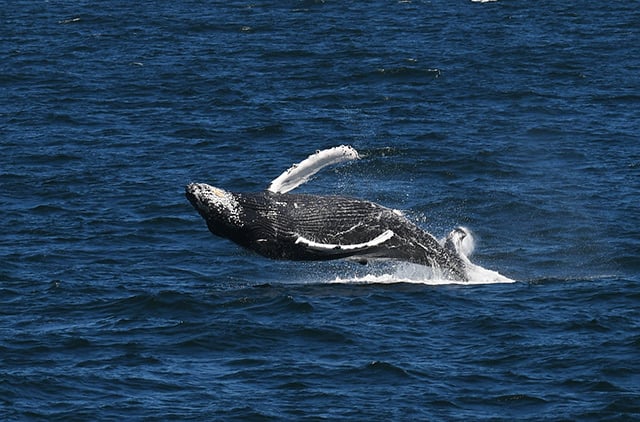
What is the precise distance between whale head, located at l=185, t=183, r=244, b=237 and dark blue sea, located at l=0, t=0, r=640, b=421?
9.11 feet

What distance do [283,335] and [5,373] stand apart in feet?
21.4

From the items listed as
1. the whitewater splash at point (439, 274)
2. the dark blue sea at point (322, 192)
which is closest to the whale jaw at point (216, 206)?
the dark blue sea at point (322, 192)

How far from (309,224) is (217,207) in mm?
2226

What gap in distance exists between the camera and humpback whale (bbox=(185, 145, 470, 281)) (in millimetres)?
32750

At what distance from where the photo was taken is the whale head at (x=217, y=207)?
107 ft

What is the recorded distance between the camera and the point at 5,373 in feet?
104

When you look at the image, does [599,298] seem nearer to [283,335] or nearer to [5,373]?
[283,335]

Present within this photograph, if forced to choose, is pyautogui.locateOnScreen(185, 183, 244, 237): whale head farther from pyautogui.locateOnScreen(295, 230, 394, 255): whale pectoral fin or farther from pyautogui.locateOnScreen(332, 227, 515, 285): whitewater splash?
pyautogui.locateOnScreen(332, 227, 515, 285): whitewater splash

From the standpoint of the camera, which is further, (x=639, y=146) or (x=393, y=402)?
(x=639, y=146)

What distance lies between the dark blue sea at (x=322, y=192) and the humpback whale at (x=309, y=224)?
79.2 inches

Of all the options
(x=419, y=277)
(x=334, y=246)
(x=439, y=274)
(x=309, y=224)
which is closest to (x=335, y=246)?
(x=334, y=246)

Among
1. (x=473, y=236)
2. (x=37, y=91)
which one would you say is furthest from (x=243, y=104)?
(x=473, y=236)

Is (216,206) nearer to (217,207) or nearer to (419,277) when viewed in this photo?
(217,207)

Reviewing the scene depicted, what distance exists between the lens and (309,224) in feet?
109
